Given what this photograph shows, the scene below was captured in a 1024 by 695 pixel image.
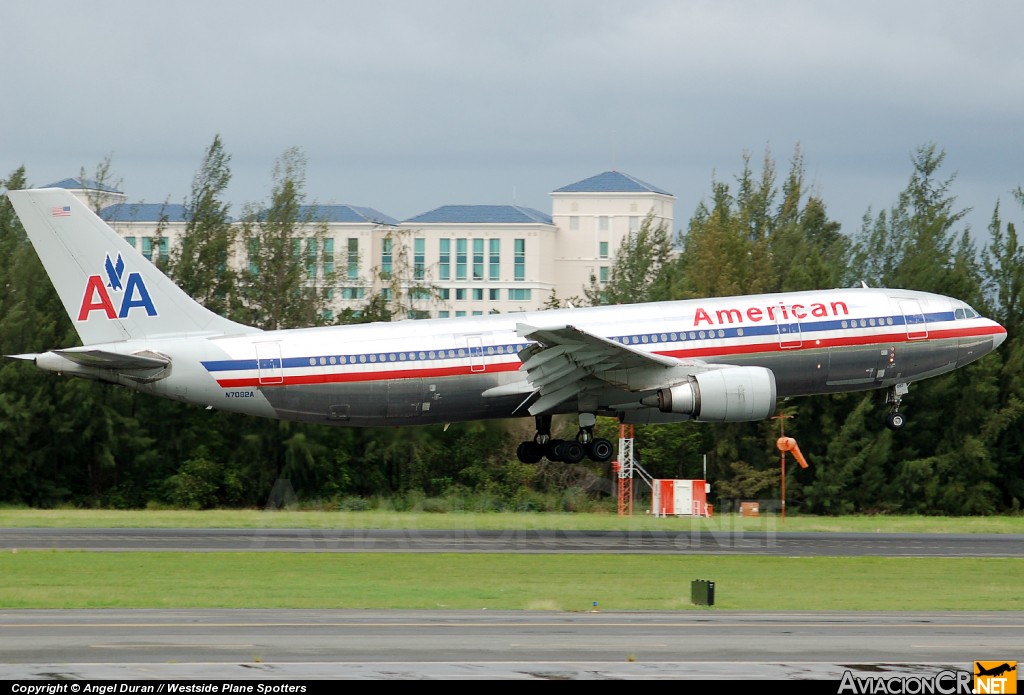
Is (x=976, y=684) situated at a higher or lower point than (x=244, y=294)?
lower

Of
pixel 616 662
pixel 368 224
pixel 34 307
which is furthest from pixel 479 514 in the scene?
pixel 368 224

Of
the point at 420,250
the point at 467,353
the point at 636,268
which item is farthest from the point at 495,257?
the point at 467,353

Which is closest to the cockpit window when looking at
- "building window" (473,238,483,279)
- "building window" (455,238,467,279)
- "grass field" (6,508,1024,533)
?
"grass field" (6,508,1024,533)

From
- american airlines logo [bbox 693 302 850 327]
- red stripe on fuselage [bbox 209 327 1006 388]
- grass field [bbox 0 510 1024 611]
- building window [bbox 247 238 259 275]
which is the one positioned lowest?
grass field [bbox 0 510 1024 611]

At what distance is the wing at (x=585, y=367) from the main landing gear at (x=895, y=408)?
24.1 feet

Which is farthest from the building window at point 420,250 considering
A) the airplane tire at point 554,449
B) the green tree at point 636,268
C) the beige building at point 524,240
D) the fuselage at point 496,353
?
the fuselage at point 496,353

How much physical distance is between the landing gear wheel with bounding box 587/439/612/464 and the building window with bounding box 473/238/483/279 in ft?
400

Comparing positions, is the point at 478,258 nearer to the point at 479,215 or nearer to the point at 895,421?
the point at 479,215

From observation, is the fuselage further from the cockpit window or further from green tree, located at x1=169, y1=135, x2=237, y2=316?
green tree, located at x1=169, y1=135, x2=237, y2=316

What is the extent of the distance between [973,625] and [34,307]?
57.7 m

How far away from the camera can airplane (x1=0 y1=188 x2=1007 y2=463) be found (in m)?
43.1

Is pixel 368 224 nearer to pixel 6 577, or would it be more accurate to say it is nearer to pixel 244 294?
pixel 244 294

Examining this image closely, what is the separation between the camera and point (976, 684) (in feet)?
57.8

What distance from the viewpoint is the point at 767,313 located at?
4447 cm
